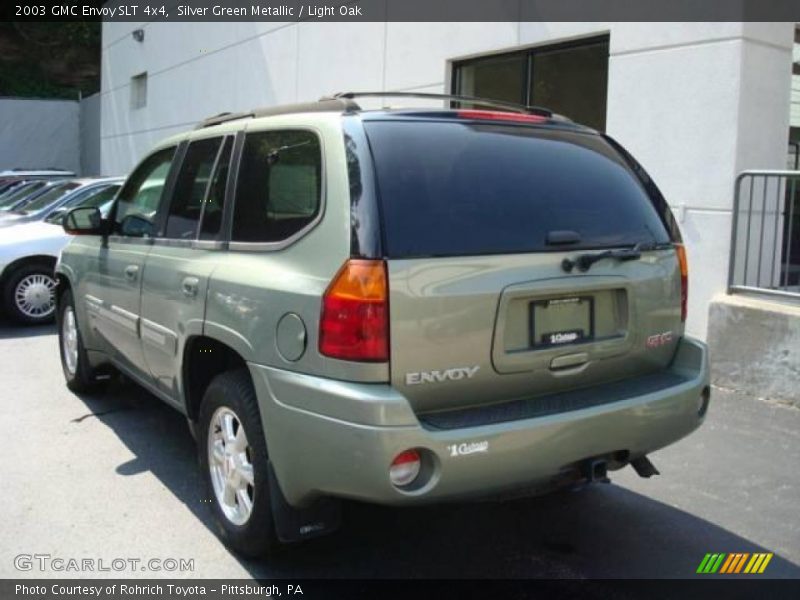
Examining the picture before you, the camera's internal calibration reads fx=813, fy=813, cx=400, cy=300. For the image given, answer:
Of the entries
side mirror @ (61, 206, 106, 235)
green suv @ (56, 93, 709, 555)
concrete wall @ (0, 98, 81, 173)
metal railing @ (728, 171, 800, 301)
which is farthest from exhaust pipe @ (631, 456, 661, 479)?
concrete wall @ (0, 98, 81, 173)

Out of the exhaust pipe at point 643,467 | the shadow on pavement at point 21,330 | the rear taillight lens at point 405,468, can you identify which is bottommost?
the shadow on pavement at point 21,330

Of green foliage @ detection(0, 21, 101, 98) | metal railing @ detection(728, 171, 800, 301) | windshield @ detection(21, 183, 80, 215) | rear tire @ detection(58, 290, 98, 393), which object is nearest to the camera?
rear tire @ detection(58, 290, 98, 393)

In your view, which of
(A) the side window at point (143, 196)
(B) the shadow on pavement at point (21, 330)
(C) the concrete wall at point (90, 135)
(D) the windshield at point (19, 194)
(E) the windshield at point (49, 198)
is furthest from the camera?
(C) the concrete wall at point (90, 135)

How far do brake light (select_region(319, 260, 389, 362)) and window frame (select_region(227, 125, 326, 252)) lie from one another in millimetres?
342

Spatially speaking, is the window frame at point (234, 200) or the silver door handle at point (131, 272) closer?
the window frame at point (234, 200)

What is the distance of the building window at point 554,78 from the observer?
8.12 meters

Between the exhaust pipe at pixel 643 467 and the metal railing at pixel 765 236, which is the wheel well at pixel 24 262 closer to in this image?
the metal railing at pixel 765 236

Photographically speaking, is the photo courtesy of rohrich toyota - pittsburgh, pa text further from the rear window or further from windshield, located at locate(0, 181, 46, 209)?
windshield, located at locate(0, 181, 46, 209)

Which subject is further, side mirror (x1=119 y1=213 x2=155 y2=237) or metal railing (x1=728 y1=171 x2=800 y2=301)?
metal railing (x1=728 y1=171 x2=800 y2=301)

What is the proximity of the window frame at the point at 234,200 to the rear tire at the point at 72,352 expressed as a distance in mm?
2474

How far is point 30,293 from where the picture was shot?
9031mm

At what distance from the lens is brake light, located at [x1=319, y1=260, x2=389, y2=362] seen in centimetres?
283

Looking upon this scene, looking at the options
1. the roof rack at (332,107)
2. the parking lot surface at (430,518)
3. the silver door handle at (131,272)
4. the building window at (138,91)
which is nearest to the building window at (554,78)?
the parking lot surface at (430,518)

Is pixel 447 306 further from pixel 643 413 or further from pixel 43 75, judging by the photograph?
pixel 43 75
